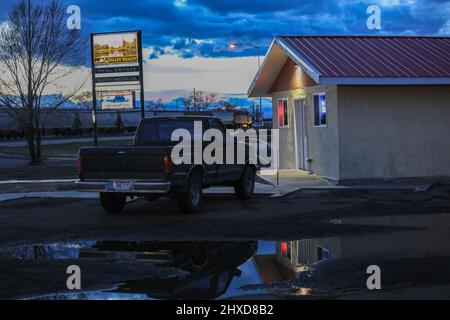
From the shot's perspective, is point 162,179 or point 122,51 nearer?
point 162,179

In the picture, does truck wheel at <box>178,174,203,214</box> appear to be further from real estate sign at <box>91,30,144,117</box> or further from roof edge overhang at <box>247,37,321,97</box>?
real estate sign at <box>91,30,144,117</box>

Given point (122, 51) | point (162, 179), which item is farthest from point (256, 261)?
point (122, 51)

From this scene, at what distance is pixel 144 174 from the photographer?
1175 centimetres

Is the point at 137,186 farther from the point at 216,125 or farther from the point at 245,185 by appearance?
the point at 245,185

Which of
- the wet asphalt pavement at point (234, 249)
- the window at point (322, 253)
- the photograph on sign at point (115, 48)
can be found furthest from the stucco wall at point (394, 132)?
the photograph on sign at point (115, 48)

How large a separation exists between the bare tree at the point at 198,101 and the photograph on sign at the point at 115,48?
87.2 m

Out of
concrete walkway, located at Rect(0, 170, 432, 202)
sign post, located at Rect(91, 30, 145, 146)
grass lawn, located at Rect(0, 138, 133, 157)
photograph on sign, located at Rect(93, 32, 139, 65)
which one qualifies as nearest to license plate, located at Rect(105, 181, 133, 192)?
concrete walkway, located at Rect(0, 170, 432, 202)

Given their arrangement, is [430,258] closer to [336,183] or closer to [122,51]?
[336,183]

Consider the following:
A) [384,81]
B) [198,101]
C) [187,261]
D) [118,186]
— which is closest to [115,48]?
[384,81]

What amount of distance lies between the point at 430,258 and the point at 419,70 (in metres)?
10.3

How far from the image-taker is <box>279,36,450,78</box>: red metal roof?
657 inches

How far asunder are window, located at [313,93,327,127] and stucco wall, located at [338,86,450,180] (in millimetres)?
1045

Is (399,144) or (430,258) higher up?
(399,144)
